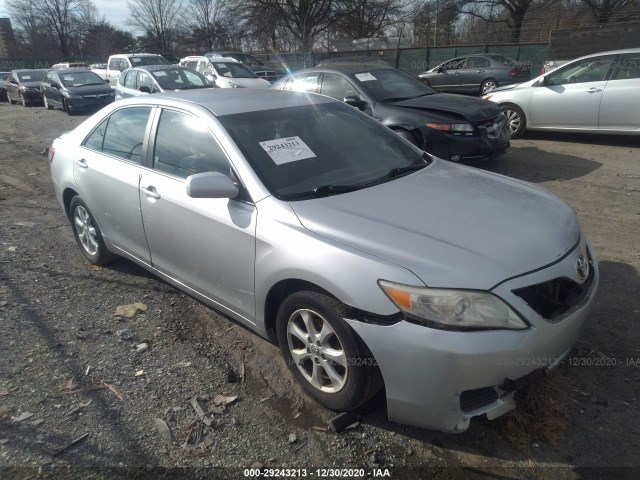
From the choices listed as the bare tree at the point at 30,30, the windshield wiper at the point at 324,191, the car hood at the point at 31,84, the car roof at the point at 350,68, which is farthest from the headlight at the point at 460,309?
the bare tree at the point at 30,30

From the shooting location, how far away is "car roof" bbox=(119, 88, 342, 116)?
346 cm

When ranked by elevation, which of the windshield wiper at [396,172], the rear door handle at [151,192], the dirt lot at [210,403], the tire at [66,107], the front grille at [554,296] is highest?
the windshield wiper at [396,172]

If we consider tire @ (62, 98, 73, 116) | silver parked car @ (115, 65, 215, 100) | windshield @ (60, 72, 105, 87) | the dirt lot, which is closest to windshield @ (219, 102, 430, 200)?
the dirt lot

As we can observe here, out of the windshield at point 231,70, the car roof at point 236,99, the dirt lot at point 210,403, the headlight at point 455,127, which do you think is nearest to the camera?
the dirt lot at point 210,403

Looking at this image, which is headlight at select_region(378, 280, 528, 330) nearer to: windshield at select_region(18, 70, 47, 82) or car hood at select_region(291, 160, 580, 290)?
car hood at select_region(291, 160, 580, 290)

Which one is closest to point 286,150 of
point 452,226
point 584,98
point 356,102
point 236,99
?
point 236,99

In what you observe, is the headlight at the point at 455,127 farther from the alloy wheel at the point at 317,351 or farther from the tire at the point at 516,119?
the alloy wheel at the point at 317,351

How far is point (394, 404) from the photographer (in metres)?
2.38

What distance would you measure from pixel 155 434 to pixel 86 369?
873 millimetres

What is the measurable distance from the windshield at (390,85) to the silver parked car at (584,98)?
→ 7.39 ft

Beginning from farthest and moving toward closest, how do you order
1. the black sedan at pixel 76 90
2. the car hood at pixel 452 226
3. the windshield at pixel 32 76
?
the windshield at pixel 32 76 → the black sedan at pixel 76 90 → the car hood at pixel 452 226

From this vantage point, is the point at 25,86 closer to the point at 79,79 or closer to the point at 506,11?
the point at 79,79

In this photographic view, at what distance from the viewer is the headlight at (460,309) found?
7.24ft

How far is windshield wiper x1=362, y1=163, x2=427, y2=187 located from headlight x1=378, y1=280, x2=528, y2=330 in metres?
1.10
